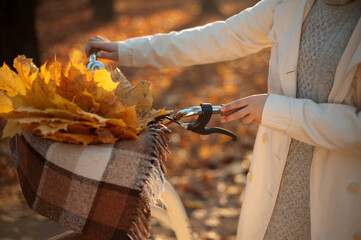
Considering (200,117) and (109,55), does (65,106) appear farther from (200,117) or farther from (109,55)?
(109,55)

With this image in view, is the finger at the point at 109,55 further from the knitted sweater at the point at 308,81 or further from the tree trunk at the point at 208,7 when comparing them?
the tree trunk at the point at 208,7

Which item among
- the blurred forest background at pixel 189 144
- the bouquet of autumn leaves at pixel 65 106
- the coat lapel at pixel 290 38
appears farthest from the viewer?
the blurred forest background at pixel 189 144

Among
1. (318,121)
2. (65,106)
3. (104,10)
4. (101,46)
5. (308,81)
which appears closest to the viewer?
(65,106)

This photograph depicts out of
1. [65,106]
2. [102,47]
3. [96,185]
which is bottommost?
[96,185]

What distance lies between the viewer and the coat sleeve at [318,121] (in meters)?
1.50

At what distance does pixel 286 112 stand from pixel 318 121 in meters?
0.13

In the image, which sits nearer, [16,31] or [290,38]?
[290,38]

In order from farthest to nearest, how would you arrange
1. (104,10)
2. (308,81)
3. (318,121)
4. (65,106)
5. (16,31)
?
(104,10)
(16,31)
(308,81)
(318,121)
(65,106)

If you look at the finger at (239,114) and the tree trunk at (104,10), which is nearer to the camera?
the finger at (239,114)

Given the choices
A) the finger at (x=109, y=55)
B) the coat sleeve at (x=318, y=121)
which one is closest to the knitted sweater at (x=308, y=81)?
the coat sleeve at (x=318, y=121)

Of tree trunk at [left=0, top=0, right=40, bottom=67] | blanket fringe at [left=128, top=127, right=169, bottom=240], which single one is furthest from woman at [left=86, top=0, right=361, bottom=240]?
tree trunk at [left=0, top=0, right=40, bottom=67]

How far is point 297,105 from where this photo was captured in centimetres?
154

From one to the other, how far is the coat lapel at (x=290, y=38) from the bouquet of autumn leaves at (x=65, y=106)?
750 millimetres

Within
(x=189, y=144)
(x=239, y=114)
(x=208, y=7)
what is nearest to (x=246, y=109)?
(x=239, y=114)
